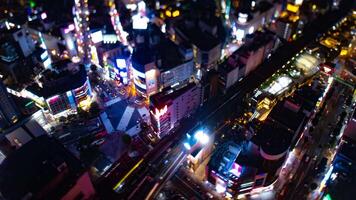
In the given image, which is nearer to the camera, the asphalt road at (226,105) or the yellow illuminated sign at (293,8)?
the asphalt road at (226,105)

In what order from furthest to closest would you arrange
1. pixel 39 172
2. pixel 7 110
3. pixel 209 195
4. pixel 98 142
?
pixel 98 142, pixel 7 110, pixel 209 195, pixel 39 172

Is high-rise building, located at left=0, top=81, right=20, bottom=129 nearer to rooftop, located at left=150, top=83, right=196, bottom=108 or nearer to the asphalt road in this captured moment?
the asphalt road

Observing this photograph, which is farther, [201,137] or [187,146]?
[201,137]

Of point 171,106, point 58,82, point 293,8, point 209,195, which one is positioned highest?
point 293,8

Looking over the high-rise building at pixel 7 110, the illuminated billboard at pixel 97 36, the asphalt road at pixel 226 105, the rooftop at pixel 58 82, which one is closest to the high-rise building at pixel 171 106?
the asphalt road at pixel 226 105

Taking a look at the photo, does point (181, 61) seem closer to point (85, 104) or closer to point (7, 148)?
point (85, 104)

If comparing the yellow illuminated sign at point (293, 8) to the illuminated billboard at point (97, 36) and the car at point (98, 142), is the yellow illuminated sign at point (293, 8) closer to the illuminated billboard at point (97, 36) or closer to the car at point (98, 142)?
the illuminated billboard at point (97, 36)

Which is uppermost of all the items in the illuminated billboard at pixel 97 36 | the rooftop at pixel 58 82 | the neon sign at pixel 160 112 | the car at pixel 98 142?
the illuminated billboard at pixel 97 36

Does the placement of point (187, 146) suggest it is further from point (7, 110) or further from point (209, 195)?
point (7, 110)

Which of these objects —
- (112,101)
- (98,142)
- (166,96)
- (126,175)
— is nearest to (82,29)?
(112,101)
